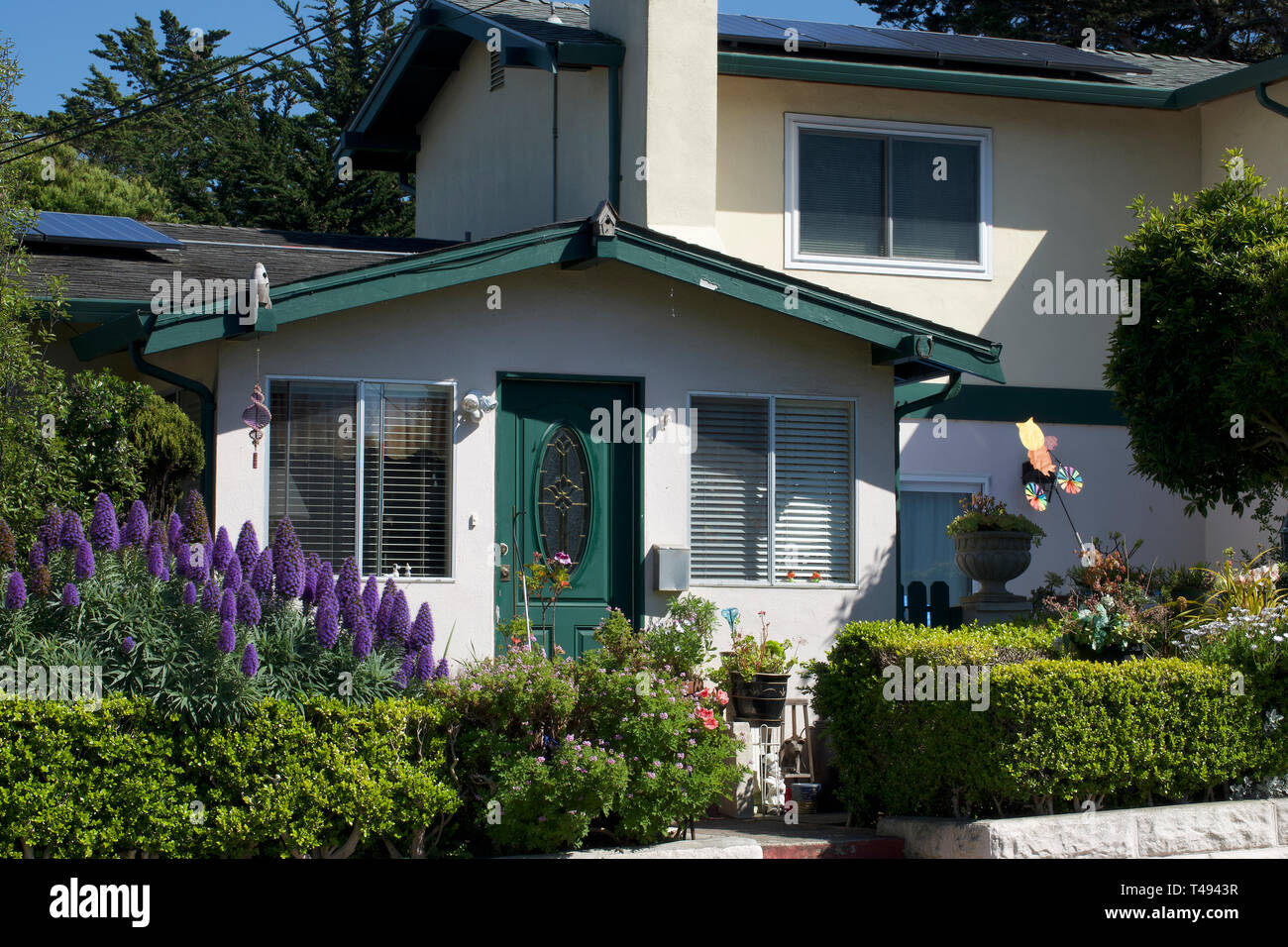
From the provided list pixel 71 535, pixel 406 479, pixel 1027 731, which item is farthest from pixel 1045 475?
pixel 71 535

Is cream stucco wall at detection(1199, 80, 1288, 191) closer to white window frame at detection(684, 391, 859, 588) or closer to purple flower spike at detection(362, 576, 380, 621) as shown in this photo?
white window frame at detection(684, 391, 859, 588)

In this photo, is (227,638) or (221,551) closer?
(227,638)

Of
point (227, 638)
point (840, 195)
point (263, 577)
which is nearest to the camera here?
point (227, 638)

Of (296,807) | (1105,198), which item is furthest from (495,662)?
(1105,198)

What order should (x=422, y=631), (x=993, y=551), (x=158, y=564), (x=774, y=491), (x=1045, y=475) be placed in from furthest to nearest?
(x=1045, y=475)
(x=993, y=551)
(x=774, y=491)
(x=422, y=631)
(x=158, y=564)

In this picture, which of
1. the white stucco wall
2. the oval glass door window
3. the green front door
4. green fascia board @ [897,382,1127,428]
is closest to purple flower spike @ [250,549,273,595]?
the green front door

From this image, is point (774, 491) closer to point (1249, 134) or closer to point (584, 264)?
point (584, 264)

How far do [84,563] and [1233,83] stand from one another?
12271 millimetres

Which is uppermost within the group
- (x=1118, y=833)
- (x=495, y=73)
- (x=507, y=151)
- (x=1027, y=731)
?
(x=495, y=73)

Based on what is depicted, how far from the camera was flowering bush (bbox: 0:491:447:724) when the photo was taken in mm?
7711

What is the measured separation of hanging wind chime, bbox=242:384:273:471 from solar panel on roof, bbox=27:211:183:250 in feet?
9.53

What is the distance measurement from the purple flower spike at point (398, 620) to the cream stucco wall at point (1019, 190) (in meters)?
6.84

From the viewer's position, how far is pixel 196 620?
7902 millimetres
